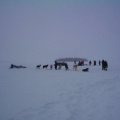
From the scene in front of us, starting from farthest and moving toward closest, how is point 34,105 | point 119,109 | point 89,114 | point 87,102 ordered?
point 87,102 < point 34,105 < point 119,109 < point 89,114

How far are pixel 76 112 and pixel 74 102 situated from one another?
0.79 metres

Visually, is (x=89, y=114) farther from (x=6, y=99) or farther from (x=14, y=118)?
(x=6, y=99)

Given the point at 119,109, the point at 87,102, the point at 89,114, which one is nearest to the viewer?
the point at 89,114

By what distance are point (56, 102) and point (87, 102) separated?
115 centimetres

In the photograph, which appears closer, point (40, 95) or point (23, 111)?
point (23, 111)

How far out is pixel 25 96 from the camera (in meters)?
5.55

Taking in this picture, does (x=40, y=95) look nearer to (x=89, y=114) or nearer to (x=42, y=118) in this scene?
(x=42, y=118)

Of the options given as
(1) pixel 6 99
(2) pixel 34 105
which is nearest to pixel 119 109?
(2) pixel 34 105

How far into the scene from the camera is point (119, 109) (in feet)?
14.3

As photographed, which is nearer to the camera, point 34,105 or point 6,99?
point 34,105

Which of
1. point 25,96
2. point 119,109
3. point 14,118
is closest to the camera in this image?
point 14,118

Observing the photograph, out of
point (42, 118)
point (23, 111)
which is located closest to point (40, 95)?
point (23, 111)

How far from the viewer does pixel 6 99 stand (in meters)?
5.24

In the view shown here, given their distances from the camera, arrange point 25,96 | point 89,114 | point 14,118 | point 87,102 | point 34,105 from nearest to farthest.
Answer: point 14,118
point 89,114
point 34,105
point 87,102
point 25,96
